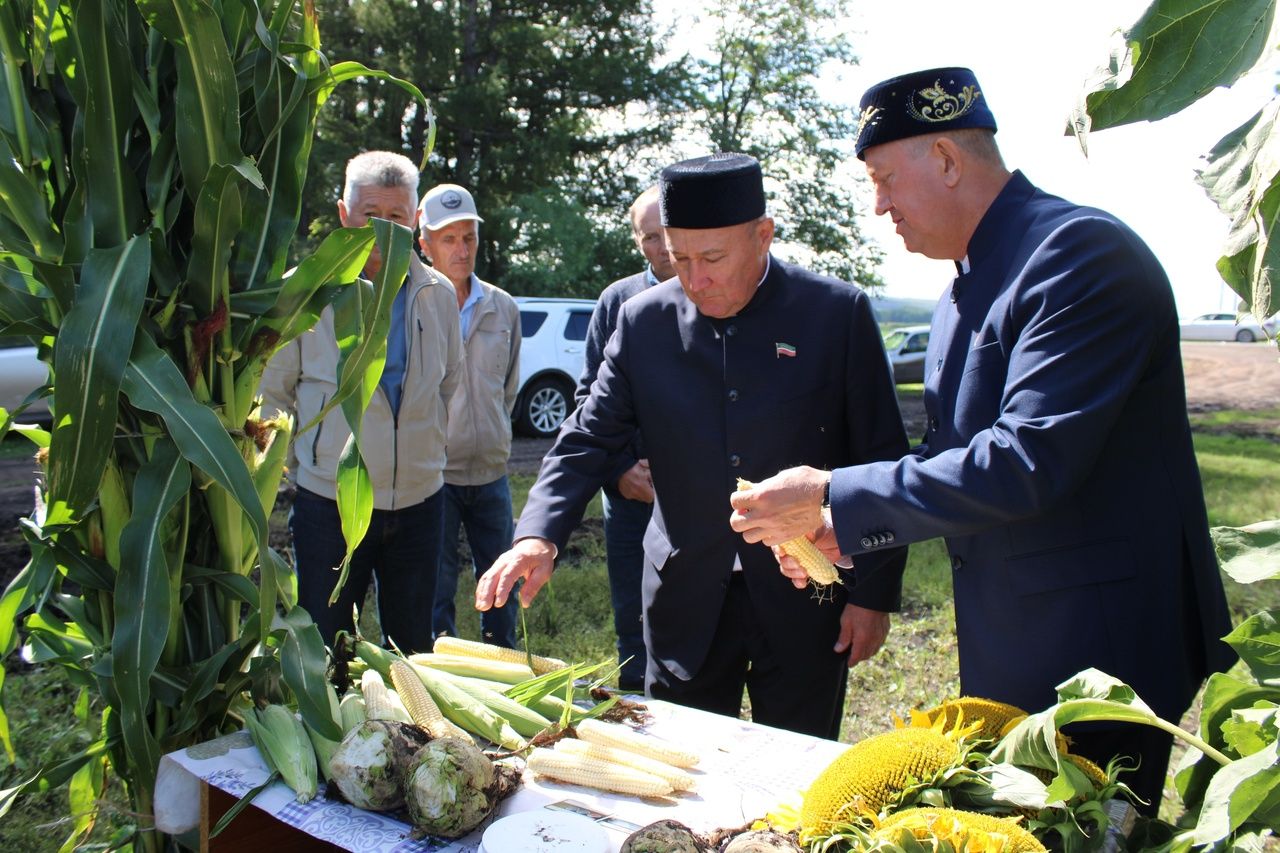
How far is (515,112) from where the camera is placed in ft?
74.0

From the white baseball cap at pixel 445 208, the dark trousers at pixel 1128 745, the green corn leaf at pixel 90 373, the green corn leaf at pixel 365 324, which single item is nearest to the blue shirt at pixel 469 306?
the white baseball cap at pixel 445 208

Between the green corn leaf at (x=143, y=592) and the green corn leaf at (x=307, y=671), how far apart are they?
26 centimetres

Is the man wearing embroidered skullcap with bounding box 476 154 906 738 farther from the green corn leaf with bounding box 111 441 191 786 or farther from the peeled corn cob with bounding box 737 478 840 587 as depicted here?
the green corn leaf with bounding box 111 441 191 786

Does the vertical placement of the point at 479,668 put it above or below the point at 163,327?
below

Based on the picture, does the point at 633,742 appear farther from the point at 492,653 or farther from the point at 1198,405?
the point at 1198,405

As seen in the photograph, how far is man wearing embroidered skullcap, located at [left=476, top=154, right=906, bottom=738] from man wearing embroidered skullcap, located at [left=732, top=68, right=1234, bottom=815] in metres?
0.61

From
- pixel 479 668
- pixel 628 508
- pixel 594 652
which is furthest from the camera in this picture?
pixel 594 652

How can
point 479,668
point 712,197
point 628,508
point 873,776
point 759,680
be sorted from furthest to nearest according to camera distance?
point 628,508 → point 759,680 → point 712,197 → point 479,668 → point 873,776

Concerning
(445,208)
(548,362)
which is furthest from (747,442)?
(548,362)

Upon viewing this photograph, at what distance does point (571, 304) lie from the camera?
13.1 metres

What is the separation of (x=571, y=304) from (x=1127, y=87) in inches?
488

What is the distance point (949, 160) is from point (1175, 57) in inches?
53.5

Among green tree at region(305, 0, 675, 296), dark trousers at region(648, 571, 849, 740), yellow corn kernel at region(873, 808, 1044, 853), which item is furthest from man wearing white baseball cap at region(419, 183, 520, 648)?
green tree at region(305, 0, 675, 296)

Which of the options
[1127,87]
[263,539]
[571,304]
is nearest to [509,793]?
[263,539]
